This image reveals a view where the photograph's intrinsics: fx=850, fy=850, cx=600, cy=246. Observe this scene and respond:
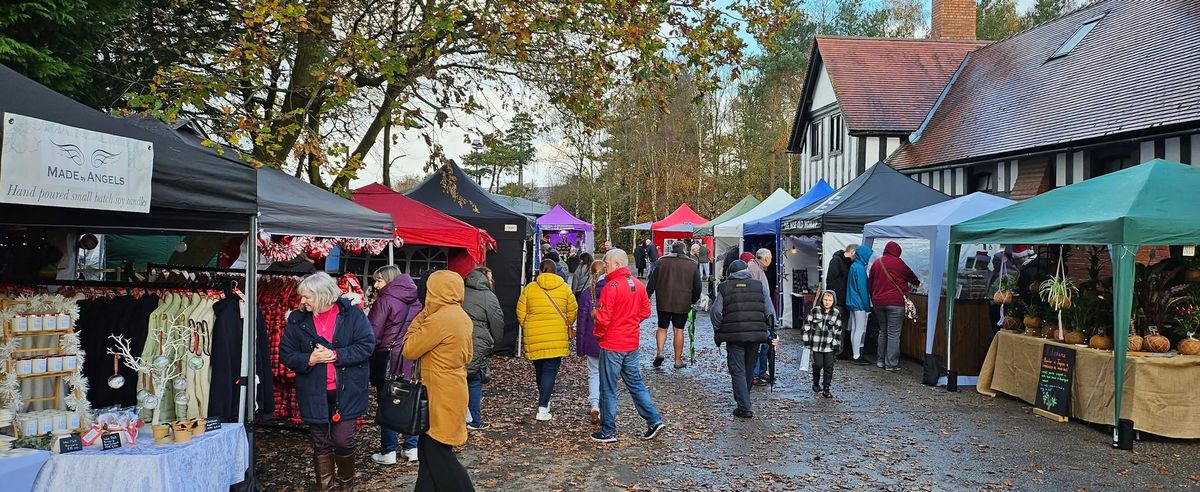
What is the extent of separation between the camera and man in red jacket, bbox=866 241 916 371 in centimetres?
1174

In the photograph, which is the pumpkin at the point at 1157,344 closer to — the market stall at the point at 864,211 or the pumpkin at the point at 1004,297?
the pumpkin at the point at 1004,297

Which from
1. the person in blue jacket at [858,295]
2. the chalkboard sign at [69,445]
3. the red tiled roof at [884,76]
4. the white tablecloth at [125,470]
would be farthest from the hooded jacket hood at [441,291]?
the red tiled roof at [884,76]

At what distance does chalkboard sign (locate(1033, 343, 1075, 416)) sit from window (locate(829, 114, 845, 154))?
14883 mm

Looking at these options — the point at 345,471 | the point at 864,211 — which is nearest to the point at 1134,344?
the point at 864,211

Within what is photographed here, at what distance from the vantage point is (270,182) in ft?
21.7

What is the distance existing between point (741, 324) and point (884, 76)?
1816cm

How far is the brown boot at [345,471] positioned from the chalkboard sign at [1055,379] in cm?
673

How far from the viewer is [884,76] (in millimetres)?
24172

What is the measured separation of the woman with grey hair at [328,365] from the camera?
207 inches

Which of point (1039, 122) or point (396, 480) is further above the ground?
point (1039, 122)

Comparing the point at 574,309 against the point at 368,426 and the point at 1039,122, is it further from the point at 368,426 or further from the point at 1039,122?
the point at 1039,122

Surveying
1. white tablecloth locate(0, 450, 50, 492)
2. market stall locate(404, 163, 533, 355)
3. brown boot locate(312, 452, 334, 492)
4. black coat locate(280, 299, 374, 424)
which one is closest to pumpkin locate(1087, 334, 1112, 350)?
black coat locate(280, 299, 374, 424)

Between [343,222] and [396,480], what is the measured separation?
208 cm

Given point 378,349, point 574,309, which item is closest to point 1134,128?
point 574,309
